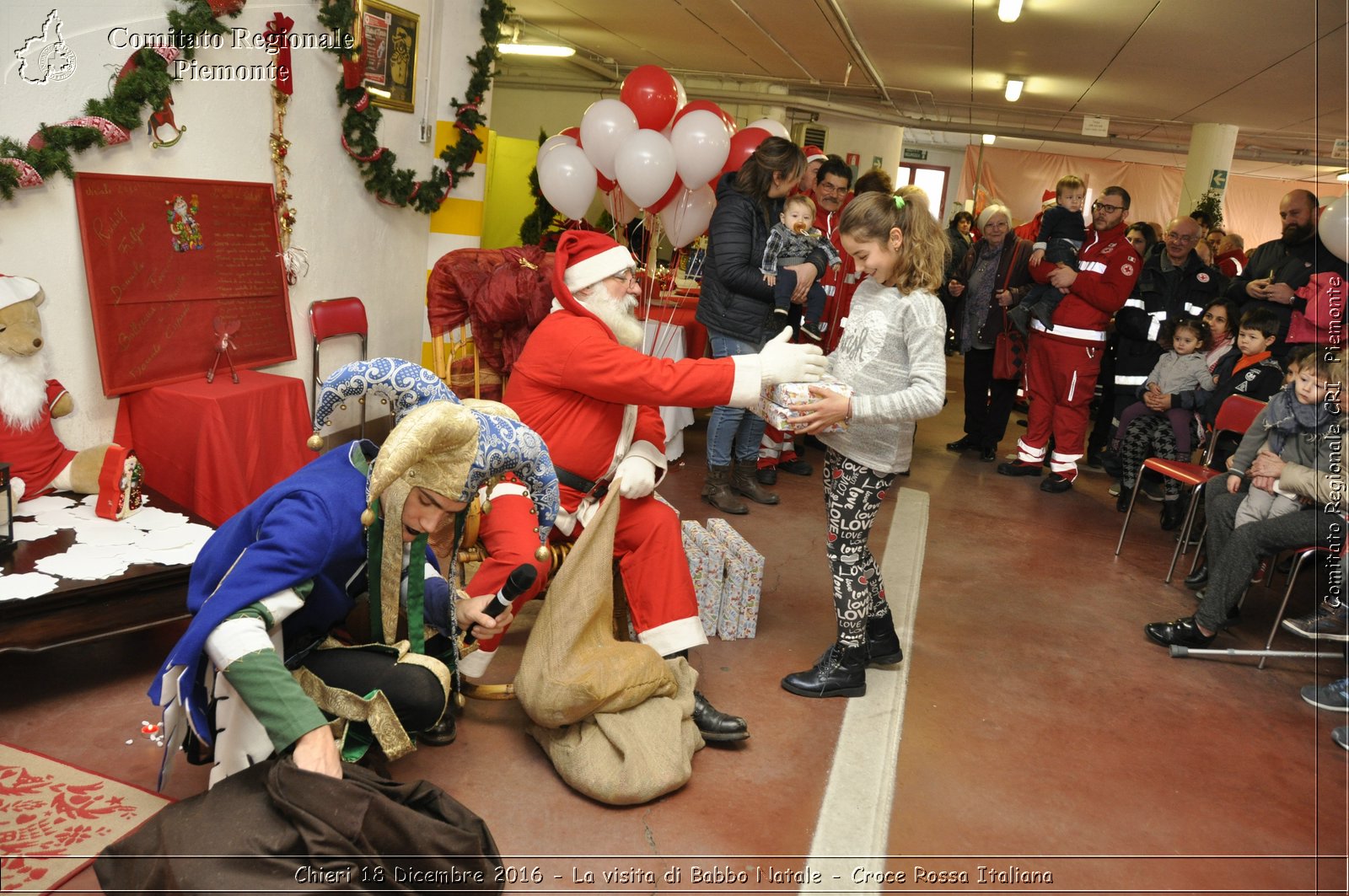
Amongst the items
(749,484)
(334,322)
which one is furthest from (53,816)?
(749,484)

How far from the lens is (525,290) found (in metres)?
4.76

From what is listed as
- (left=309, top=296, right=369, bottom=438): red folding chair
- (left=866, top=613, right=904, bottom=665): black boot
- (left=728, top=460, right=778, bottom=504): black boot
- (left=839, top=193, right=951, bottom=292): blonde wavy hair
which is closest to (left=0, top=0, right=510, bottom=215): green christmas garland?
(left=309, top=296, right=369, bottom=438): red folding chair

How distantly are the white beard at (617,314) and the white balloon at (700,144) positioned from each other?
7.65 ft

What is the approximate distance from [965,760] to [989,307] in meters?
4.55

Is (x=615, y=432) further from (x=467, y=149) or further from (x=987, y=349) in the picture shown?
Result: (x=987, y=349)

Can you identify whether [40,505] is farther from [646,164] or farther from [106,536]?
[646,164]

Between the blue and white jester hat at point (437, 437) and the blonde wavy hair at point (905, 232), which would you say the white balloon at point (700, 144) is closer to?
the blonde wavy hair at point (905, 232)

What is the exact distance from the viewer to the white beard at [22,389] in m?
3.13

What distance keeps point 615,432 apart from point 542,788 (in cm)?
110


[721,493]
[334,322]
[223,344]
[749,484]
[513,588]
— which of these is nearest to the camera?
[513,588]

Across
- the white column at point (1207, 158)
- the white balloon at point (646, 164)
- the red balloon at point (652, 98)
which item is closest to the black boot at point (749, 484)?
the white balloon at point (646, 164)

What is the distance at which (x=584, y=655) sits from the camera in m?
2.61

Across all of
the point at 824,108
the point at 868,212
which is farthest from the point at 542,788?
the point at 824,108

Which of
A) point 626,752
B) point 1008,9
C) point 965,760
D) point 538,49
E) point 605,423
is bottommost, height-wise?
point 965,760
